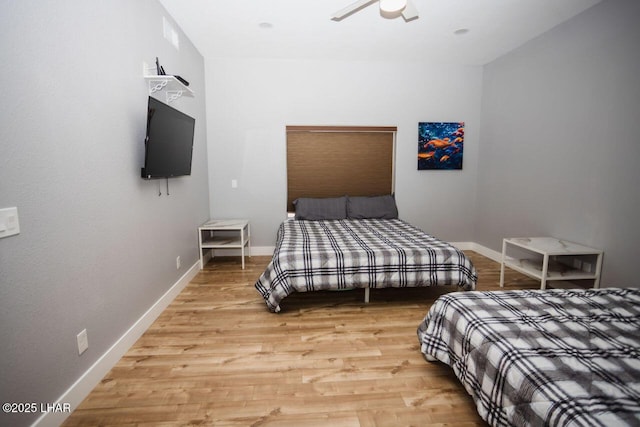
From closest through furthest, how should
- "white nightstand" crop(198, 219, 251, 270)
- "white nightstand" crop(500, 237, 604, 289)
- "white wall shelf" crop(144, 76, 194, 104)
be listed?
"white wall shelf" crop(144, 76, 194, 104), "white nightstand" crop(500, 237, 604, 289), "white nightstand" crop(198, 219, 251, 270)

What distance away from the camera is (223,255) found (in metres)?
4.39

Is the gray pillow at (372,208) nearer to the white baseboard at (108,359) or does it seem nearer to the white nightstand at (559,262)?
the white nightstand at (559,262)

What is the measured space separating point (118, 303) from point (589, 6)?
15.2 ft

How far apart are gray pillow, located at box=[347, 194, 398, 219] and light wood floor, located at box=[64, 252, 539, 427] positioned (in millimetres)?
1580

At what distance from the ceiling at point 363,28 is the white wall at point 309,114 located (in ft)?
0.65

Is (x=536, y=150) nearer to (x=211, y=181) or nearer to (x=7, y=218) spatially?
(x=211, y=181)

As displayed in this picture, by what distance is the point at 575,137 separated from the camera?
3.02 meters

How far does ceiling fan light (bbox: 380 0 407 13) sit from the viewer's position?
209cm

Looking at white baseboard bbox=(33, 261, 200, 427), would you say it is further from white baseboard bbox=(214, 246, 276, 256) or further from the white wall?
the white wall

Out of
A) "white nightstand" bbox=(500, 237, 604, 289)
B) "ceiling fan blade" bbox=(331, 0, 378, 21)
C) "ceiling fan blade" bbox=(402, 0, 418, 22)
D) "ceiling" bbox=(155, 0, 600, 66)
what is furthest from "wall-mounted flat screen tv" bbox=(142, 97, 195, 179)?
"white nightstand" bbox=(500, 237, 604, 289)

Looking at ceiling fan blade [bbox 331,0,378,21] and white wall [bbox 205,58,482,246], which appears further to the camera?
white wall [bbox 205,58,482,246]

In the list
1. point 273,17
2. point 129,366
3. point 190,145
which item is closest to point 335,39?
point 273,17

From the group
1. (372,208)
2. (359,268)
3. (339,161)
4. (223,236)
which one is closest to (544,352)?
(359,268)

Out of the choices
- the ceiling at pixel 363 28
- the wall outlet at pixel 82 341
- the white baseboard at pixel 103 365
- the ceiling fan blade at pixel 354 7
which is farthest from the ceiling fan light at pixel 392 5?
the white baseboard at pixel 103 365
